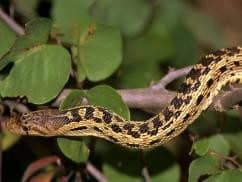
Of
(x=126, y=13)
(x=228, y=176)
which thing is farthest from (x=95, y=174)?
(x=126, y=13)

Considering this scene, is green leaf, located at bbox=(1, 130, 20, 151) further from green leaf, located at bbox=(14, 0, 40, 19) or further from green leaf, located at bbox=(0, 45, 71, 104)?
green leaf, located at bbox=(0, 45, 71, 104)

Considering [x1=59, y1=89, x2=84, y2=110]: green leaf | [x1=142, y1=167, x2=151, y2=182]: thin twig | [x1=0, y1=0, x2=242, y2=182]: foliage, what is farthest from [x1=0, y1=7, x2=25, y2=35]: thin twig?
[x1=142, y1=167, x2=151, y2=182]: thin twig

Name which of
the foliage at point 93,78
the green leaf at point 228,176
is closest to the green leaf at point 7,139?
the foliage at point 93,78

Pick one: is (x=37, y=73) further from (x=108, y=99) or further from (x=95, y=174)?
(x=95, y=174)

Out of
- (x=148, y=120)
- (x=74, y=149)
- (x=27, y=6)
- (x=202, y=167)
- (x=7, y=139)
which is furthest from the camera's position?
(x=7, y=139)

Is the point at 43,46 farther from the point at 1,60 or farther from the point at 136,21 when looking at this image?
the point at 136,21

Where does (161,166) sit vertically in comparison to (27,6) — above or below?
below
